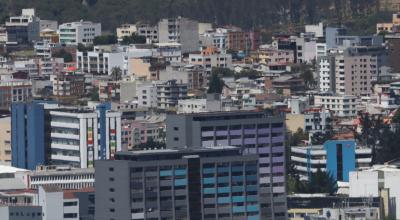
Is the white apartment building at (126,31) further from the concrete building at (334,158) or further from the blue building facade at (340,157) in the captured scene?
the blue building facade at (340,157)

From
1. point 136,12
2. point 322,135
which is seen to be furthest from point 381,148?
point 136,12

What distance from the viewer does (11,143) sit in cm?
4609

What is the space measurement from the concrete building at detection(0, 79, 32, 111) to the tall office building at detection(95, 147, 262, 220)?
78.0 feet

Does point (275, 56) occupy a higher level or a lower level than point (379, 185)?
higher

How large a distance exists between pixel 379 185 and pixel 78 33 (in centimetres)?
3341

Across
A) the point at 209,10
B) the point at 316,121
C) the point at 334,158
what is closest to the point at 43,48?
the point at 209,10

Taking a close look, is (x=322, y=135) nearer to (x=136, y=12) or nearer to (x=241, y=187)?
(x=241, y=187)

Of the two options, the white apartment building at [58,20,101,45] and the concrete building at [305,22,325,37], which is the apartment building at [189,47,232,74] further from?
the white apartment building at [58,20,101,45]

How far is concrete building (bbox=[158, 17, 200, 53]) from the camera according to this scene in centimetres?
7200

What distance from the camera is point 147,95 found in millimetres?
59812

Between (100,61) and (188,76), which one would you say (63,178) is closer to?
(188,76)

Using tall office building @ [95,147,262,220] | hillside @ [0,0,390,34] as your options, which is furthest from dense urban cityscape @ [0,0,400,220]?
hillside @ [0,0,390,34]

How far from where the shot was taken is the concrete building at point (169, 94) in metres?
59.2

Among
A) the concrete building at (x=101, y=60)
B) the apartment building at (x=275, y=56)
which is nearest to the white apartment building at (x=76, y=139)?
the concrete building at (x=101, y=60)
